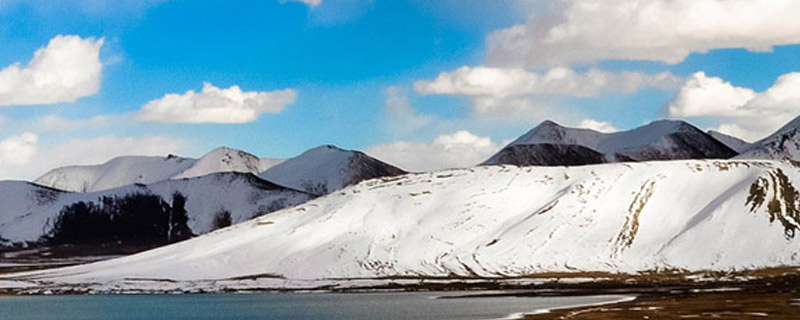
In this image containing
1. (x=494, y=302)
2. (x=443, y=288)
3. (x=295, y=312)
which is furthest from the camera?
(x=443, y=288)

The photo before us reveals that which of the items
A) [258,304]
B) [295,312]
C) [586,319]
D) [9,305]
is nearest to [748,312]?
[586,319]

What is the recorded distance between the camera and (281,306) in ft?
488

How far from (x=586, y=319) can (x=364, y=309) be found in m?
33.2

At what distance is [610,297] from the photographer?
153375 mm

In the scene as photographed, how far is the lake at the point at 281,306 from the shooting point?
5010 inches

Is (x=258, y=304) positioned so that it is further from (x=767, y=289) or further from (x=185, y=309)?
(x=767, y=289)

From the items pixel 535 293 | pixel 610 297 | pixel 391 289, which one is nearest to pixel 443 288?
pixel 391 289

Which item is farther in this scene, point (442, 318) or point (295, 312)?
point (295, 312)

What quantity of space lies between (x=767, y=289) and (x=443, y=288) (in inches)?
2055

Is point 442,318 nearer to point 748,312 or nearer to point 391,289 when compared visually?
point 748,312

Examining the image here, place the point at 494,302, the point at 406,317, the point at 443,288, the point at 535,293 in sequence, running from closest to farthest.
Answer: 1. the point at 406,317
2. the point at 494,302
3. the point at 535,293
4. the point at 443,288

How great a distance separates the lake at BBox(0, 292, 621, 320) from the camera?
5010 inches

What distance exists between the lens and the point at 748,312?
114 m

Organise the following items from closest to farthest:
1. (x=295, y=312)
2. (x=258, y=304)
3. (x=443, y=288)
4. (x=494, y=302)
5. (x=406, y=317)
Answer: (x=406, y=317), (x=295, y=312), (x=494, y=302), (x=258, y=304), (x=443, y=288)
